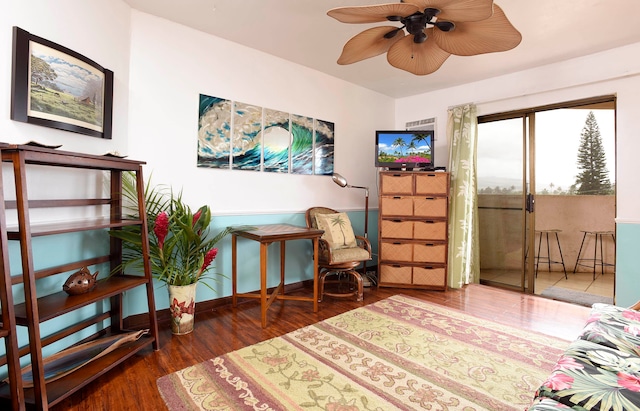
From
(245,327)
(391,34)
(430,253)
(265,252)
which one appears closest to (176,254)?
(265,252)

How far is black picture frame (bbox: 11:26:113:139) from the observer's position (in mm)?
1712

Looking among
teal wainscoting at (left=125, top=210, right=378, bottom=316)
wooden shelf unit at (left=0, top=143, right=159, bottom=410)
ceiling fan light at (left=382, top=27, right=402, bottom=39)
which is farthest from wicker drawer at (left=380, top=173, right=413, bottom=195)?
wooden shelf unit at (left=0, top=143, right=159, bottom=410)

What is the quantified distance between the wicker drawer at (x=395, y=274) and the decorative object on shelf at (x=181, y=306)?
2.20m

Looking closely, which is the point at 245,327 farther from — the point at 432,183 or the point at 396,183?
the point at 432,183

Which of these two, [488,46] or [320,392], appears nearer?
[320,392]

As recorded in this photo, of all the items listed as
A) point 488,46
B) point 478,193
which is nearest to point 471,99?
point 478,193

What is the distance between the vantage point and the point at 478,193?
164 inches

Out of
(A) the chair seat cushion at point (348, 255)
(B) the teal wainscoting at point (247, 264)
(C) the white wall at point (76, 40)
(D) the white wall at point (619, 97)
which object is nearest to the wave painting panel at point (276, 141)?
(B) the teal wainscoting at point (247, 264)

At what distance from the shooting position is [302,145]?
3645mm

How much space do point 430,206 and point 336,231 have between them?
1.19m

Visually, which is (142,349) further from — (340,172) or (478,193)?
(478,193)

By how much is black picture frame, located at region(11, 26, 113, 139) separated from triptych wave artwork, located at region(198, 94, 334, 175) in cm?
81

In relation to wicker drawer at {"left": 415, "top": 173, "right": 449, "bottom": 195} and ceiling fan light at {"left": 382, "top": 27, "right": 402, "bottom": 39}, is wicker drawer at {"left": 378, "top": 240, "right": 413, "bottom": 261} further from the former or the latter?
ceiling fan light at {"left": 382, "top": 27, "right": 402, "bottom": 39}

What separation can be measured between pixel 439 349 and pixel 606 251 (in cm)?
418
